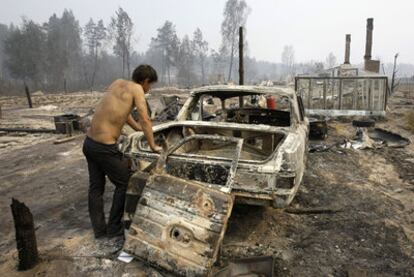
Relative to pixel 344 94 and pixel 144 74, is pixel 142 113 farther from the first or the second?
pixel 344 94

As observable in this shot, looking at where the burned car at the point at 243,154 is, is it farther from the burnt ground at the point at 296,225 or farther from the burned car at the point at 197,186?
the burnt ground at the point at 296,225

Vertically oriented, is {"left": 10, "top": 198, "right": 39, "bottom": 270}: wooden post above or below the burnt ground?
above

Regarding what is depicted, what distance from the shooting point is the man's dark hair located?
151 inches

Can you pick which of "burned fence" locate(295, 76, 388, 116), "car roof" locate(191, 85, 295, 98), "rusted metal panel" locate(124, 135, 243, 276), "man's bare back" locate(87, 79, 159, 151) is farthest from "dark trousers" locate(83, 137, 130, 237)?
"burned fence" locate(295, 76, 388, 116)

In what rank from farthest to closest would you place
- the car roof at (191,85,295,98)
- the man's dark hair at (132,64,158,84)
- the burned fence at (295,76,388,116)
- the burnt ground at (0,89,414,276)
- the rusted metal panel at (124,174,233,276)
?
the burned fence at (295,76,388,116) → the car roof at (191,85,295,98) → the man's dark hair at (132,64,158,84) → the burnt ground at (0,89,414,276) → the rusted metal panel at (124,174,233,276)

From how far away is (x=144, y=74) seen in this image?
3840mm

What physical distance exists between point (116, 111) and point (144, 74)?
19.3 inches

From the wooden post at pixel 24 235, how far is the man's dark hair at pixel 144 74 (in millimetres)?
1655

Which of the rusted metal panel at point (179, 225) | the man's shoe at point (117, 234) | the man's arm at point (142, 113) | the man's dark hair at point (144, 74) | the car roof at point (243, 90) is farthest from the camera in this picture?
the car roof at point (243, 90)

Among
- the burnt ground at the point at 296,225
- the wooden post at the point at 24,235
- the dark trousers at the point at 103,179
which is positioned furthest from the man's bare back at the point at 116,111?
the burnt ground at the point at 296,225

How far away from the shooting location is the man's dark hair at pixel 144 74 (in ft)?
12.6

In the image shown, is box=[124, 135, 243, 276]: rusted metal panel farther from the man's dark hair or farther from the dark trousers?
the man's dark hair

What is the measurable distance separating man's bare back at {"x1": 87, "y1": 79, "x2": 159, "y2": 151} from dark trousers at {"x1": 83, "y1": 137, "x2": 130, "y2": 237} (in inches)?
4.2

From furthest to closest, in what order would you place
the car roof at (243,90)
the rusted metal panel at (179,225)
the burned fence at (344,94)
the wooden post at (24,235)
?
the burned fence at (344,94) < the car roof at (243,90) < the wooden post at (24,235) < the rusted metal panel at (179,225)
